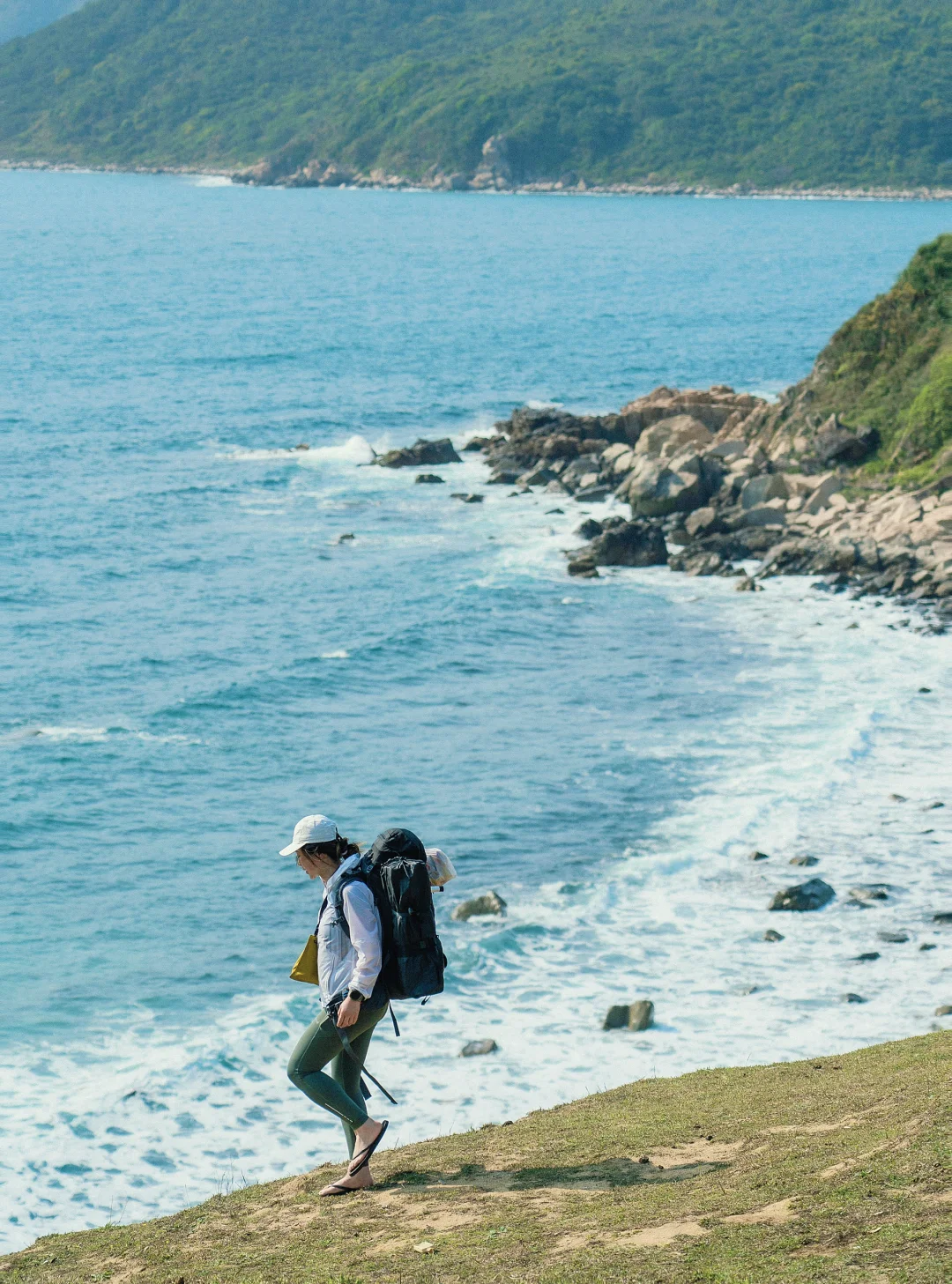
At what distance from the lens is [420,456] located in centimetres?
5056

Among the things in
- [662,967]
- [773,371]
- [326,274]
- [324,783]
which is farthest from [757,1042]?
[326,274]

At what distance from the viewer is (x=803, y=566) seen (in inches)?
1446

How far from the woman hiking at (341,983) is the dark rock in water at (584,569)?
2822 centimetres

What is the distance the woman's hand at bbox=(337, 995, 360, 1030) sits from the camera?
28.8 feet

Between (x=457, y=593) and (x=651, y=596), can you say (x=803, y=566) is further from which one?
(x=457, y=593)

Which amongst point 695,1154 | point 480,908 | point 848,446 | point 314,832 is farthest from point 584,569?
point 314,832

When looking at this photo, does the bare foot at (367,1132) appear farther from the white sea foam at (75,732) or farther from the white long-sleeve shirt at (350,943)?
the white sea foam at (75,732)

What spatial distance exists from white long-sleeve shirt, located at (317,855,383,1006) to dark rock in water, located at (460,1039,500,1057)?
26.3 ft

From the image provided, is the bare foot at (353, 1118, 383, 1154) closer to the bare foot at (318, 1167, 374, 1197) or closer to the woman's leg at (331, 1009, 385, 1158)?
the woman's leg at (331, 1009, 385, 1158)

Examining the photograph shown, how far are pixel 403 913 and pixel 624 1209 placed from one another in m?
2.21

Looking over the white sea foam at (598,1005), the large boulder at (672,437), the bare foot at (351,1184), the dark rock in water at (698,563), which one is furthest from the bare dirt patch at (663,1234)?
the large boulder at (672,437)

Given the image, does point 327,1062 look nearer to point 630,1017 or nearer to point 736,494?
point 630,1017

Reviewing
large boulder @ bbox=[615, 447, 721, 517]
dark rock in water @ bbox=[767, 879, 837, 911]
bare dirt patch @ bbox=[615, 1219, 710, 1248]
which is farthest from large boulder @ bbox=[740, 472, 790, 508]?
bare dirt patch @ bbox=[615, 1219, 710, 1248]

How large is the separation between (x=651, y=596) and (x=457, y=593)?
478 cm
